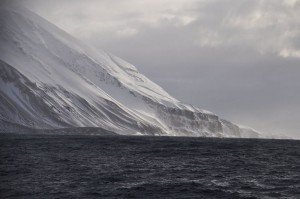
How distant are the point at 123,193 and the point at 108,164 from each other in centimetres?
A: 3207

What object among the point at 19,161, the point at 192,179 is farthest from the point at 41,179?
the point at 19,161

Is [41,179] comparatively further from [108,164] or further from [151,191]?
[108,164]

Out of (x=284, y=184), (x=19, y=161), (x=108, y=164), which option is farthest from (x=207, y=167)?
(x=19, y=161)

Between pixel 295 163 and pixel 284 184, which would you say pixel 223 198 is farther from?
pixel 295 163

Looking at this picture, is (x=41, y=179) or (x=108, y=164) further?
(x=108, y=164)

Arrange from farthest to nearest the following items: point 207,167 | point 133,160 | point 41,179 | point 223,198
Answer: point 133,160, point 207,167, point 41,179, point 223,198

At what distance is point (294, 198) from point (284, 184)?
11199 millimetres

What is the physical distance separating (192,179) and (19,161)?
3289 cm

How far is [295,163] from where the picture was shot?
342 ft

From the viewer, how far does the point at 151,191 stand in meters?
62.7

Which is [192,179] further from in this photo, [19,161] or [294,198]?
[19,161]

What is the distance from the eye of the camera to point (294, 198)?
5978 cm

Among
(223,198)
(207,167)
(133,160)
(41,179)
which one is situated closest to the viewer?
(223,198)

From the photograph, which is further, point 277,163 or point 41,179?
point 277,163
